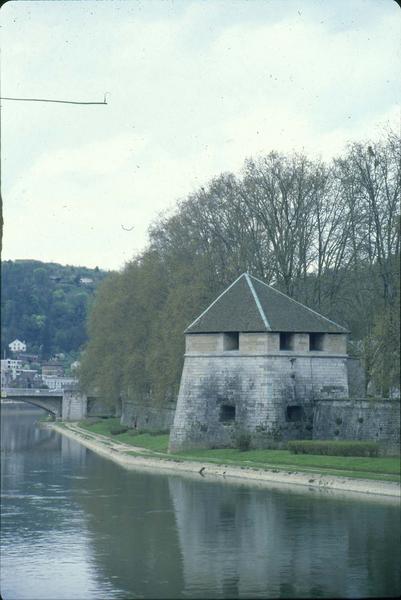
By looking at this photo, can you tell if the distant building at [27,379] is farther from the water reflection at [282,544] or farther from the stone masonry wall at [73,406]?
the water reflection at [282,544]

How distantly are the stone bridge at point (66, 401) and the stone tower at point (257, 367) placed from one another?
47.4 metres

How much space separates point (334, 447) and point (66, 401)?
59.3 m

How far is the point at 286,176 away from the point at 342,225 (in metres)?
3.92

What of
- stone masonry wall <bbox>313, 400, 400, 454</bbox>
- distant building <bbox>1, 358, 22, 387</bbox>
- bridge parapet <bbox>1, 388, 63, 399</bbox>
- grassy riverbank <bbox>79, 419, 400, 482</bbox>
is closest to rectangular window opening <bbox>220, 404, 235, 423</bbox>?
grassy riverbank <bbox>79, 419, 400, 482</bbox>

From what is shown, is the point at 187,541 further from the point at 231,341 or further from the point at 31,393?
the point at 31,393

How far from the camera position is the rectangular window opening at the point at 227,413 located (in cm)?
5244

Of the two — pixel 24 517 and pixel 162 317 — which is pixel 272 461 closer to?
pixel 24 517

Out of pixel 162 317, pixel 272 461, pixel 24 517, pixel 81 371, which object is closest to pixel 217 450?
pixel 272 461

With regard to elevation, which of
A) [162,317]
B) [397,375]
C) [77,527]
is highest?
[162,317]

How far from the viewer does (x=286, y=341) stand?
52.2 m

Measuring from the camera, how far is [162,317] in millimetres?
62531

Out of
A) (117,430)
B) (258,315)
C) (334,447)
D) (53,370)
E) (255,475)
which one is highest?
(258,315)

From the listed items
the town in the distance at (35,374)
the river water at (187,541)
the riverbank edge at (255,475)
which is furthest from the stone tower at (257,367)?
the town in the distance at (35,374)

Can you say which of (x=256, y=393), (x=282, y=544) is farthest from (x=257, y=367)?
(x=282, y=544)
